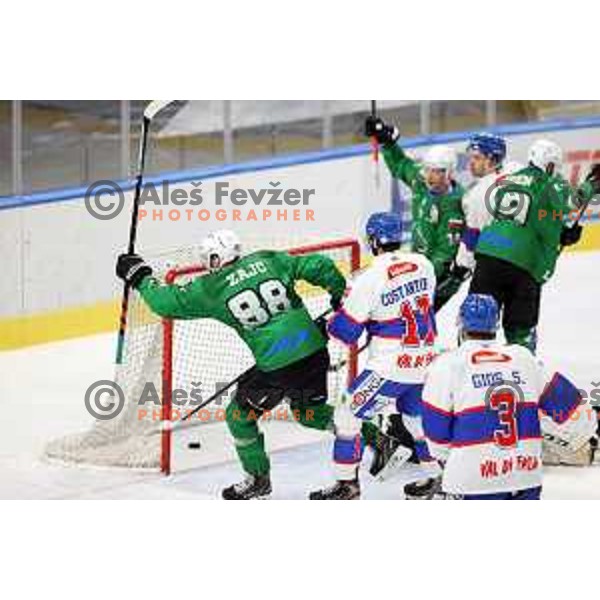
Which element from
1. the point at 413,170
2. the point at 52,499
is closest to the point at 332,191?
the point at 413,170

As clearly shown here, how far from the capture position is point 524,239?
769 cm

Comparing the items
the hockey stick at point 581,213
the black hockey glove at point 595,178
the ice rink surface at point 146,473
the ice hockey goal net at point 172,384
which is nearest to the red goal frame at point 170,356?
the ice hockey goal net at point 172,384

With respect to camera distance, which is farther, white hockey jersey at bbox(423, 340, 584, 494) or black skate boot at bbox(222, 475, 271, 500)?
black skate boot at bbox(222, 475, 271, 500)

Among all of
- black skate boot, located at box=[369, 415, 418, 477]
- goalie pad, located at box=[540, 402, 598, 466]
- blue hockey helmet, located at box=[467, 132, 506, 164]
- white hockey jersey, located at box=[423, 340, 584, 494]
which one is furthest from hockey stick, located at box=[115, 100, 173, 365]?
goalie pad, located at box=[540, 402, 598, 466]

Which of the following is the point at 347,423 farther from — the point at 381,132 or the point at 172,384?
the point at 381,132

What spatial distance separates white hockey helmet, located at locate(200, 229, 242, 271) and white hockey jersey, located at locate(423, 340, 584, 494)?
75 cm

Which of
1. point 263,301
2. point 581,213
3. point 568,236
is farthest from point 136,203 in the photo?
point 581,213

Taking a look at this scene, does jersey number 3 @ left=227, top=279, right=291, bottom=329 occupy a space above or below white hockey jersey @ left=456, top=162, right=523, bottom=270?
below

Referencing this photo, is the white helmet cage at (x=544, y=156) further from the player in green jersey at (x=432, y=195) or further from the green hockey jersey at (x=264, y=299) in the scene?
the green hockey jersey at (x=264, y=299)

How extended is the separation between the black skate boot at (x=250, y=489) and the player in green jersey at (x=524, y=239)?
909mm

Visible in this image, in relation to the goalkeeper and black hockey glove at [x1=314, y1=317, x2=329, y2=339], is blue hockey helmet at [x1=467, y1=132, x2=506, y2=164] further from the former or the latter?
black hockey glove at [x1=314, y1=317, x2=329, y2=339]

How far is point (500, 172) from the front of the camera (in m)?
7.68

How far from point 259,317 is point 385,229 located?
433 millimetres

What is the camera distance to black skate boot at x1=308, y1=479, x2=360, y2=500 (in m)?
7.17
